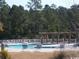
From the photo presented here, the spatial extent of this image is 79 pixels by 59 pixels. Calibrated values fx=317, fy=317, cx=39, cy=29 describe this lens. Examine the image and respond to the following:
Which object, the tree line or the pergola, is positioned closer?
the pergola

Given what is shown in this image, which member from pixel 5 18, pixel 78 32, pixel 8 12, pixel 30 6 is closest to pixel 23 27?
pixel 5 18

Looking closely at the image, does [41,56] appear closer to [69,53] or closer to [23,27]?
[69,53]

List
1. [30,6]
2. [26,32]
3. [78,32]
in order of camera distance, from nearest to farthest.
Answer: [78,32], [26,32], [30,6]

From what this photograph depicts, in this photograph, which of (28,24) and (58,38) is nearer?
(58,38)

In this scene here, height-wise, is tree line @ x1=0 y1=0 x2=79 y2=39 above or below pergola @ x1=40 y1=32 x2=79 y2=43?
above

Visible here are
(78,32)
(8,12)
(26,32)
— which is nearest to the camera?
(78,32)

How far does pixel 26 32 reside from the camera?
4153 centimetres

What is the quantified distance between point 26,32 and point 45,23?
3039 millimetres

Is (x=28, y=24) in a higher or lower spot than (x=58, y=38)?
higher

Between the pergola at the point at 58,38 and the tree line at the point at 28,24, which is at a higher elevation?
the tree line at the point at 28,24

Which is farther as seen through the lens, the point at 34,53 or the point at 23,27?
the point at 23,27

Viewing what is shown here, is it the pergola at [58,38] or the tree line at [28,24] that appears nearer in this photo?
the pergola at [58,38]

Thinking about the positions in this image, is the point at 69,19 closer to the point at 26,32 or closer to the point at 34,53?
the point at 26,32

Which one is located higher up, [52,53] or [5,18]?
[5,18]
